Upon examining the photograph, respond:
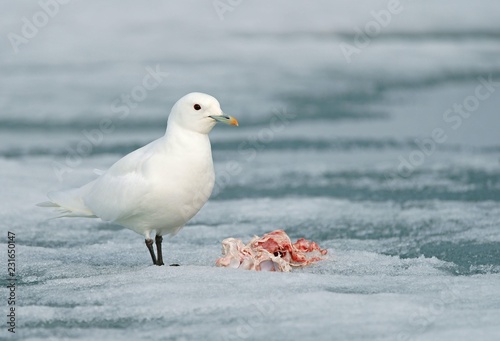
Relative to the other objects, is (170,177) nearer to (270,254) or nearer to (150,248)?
(150,248)

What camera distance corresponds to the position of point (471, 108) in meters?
8.89

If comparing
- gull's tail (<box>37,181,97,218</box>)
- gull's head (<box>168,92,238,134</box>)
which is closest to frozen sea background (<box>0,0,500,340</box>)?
gull's tail (<box>37,181,97,218</box>)

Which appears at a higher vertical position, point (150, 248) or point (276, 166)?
point (276, 166)

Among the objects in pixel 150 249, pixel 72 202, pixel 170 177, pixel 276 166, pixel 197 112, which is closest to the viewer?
pixel 170 177

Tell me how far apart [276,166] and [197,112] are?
9.88 feet

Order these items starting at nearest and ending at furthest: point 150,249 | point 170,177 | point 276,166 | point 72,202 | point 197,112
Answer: point 170,177, point 197,112, point 150,249, point 72,202, point 276,166

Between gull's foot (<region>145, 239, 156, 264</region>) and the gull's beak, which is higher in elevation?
the gull's beak

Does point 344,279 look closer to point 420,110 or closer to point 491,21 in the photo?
point 420,110

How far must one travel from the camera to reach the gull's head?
439cm

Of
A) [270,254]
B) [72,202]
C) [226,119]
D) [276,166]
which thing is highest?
[276,166]

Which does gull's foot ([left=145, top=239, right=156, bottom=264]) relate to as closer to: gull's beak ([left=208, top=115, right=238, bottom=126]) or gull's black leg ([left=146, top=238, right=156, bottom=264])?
gull's black leg ([left=146, top=238, right=156, bottom=264])

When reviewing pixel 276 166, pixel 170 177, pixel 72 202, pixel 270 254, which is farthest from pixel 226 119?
pixel 276 166

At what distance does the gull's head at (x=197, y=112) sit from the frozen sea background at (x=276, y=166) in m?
0.71

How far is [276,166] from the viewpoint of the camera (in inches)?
290
